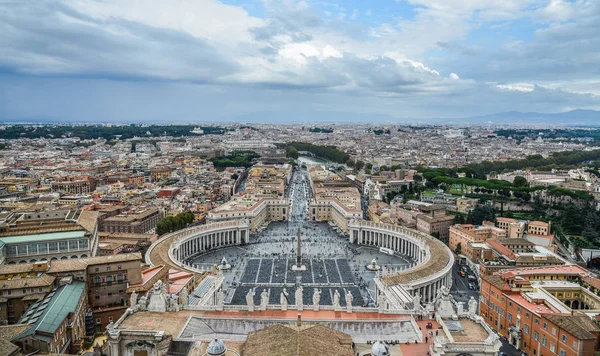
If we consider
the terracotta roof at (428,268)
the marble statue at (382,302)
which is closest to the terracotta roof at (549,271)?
the terracotta roof at (428,268)

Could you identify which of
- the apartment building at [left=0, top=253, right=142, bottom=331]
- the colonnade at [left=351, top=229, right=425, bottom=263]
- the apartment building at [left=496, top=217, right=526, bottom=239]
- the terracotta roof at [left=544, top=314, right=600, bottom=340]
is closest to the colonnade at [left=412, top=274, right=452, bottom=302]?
the colonnade at [left=351, top=229, right=425, bottom=263]

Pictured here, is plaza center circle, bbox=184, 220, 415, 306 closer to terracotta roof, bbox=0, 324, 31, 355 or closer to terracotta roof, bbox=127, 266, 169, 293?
terracotta roof, bbox=127, 266, 169, 293

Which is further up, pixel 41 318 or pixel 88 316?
pixel 41 318

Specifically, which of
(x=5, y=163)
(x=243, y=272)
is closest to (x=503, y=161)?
(x=243, y=272)

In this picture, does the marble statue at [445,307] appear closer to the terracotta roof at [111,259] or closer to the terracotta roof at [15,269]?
the terracotta roof at [111,259]

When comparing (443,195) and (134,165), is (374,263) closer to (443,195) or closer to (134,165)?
(443,195)

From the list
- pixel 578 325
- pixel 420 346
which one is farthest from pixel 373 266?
pixel 420 346
